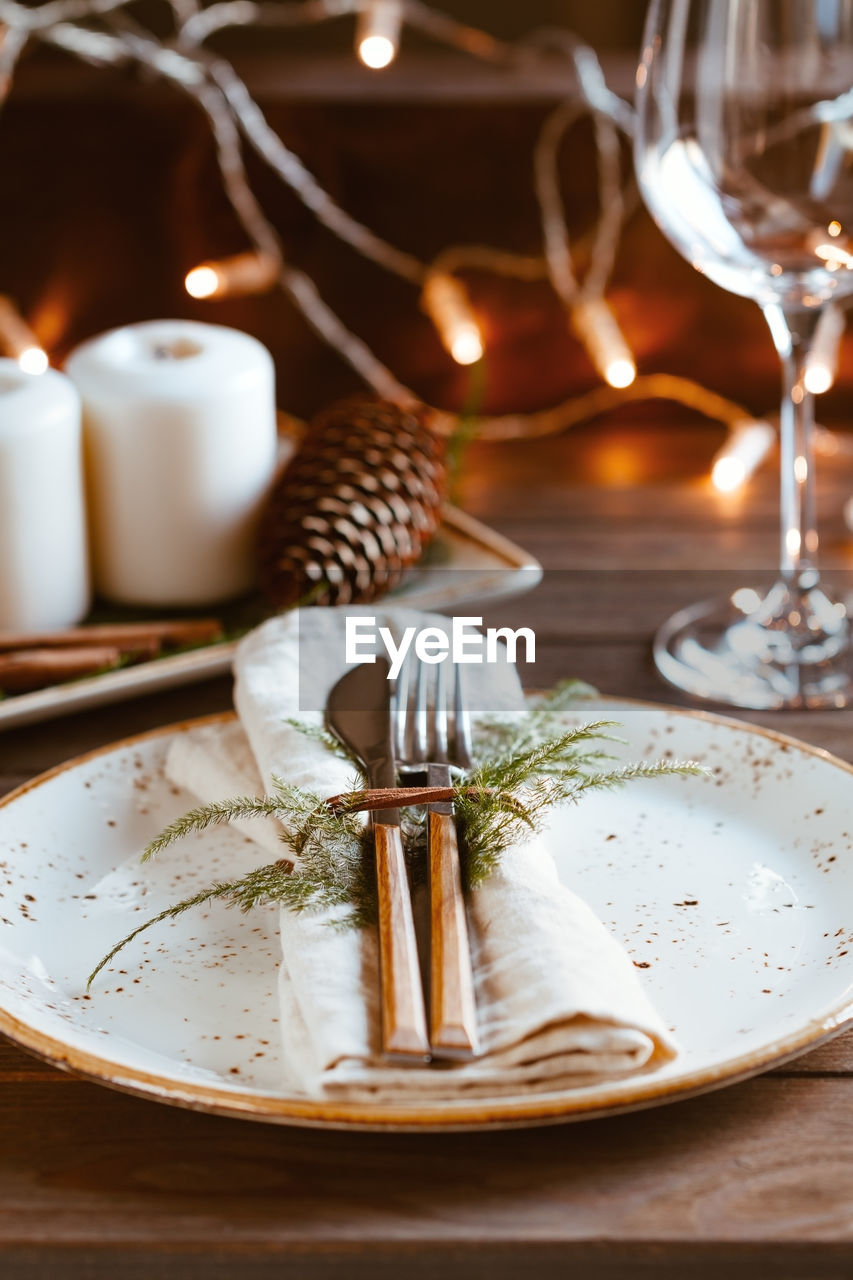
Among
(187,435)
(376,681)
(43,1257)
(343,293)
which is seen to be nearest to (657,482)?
(343,293)

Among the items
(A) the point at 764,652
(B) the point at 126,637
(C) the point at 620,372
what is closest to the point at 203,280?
(C) the point at 620,372

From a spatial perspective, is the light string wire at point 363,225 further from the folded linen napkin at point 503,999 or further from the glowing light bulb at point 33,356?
the folded linen napkin at point 503,999

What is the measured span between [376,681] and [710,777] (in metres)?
0.15

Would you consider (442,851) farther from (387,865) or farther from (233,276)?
(233,276)

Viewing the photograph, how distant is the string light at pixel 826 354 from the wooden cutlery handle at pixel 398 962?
82 centimetres

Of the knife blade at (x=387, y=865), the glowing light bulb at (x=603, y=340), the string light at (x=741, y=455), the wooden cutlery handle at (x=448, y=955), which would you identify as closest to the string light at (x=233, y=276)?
the glowing light bulb at (x=603, y=340)

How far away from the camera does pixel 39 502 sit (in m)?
0.75

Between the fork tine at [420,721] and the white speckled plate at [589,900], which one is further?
the fork tine at [420,721]

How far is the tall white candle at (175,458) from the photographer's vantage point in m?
0.78

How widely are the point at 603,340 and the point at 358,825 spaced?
0.76 m

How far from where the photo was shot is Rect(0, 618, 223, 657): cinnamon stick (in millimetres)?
729

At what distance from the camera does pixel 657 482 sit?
42.0 inches

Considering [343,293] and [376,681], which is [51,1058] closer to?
[376,681]

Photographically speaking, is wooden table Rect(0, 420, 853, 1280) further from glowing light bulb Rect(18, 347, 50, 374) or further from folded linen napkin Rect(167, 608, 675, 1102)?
glowing light bulb Rect(18, 347, 50, 374)
